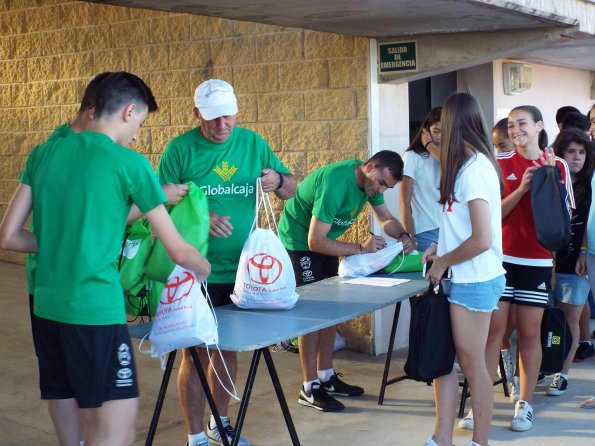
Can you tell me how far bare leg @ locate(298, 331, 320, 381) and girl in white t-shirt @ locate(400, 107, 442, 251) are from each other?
95cm

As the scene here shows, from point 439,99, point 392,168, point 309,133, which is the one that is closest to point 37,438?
point 392,168

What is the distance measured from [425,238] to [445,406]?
5.94 feet

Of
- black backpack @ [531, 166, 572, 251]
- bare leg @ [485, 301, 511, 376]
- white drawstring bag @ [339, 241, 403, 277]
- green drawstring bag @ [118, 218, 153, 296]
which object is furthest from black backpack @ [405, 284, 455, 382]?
green drawstring bag @ [118, 218, 153, 296]

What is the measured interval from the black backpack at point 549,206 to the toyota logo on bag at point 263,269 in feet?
4.87

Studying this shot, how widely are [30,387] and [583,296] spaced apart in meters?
3.64

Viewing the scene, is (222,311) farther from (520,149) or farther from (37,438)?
(520,149)

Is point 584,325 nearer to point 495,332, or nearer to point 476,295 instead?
point 495,332

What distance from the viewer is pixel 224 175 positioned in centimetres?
467

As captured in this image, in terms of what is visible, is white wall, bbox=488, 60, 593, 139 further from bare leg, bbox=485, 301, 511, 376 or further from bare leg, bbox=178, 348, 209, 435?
bare leg, bbox=178, 348, 209, 435

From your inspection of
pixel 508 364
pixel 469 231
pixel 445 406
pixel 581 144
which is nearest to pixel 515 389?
pixel 508 364

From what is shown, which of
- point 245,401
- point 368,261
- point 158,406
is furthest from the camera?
point 368,261

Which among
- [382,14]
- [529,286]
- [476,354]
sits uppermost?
[382,14]

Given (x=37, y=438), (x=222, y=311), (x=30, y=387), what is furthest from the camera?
(x=30, y=387)

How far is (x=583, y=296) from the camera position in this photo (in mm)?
6117
